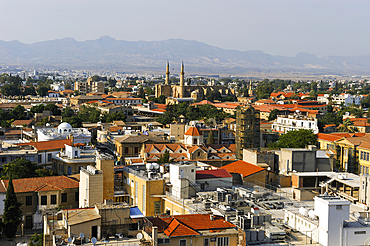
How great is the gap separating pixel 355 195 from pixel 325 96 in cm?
8336

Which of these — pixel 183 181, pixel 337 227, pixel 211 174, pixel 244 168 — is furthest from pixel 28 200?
pixel 337 227

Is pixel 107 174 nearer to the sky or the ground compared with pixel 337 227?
nearer to the sky

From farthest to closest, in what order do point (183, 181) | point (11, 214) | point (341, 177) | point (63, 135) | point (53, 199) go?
point (63, 135) → point (341, 177) → point (53, 199) → point (11, 214) → point (183, 181)

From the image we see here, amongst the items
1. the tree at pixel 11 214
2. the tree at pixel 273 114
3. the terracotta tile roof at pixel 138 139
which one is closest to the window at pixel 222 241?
the tree at pixel 11 214

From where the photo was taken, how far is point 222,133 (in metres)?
50.0

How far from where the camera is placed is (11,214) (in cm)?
2434

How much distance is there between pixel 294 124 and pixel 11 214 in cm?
3903

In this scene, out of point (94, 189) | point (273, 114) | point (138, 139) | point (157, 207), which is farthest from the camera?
point (273, 114)

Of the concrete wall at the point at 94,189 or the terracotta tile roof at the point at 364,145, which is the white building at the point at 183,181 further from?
the terracotta tile roof at the point at 364,145

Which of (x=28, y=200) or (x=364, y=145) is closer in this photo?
(x=28, y=200)

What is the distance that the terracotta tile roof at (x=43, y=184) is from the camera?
26.6 m

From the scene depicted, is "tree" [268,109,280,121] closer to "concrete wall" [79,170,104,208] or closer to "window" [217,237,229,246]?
"concrete wall" [79,170,104,208]

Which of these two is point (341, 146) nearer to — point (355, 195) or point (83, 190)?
point (355, 195)

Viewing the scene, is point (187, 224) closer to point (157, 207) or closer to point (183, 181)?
point (183, 181)
